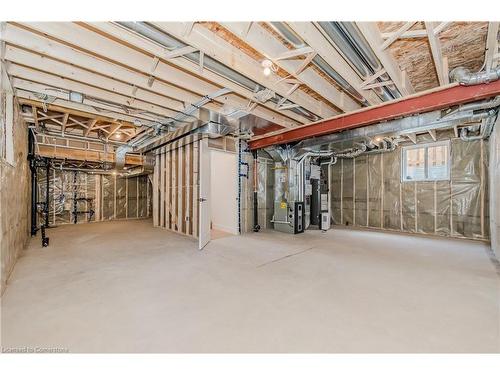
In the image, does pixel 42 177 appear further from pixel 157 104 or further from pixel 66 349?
pixel 66 349

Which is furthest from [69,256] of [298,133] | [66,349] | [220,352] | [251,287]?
[298,133]

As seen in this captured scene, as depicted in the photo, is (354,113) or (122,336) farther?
(354,113)

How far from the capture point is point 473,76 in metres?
2.43

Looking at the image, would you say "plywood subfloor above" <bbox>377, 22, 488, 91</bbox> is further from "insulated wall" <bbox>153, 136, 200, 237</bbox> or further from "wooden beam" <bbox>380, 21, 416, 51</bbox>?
"insulated wall" <bbox>153, 136, 200, 237</bbox>

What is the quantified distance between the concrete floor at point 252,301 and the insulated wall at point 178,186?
1556mm

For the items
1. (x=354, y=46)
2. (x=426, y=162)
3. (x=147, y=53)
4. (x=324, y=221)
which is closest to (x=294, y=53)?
(x=354, y=46)

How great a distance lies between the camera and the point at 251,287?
2445 millimetres

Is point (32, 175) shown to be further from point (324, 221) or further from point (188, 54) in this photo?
point (324, 221)

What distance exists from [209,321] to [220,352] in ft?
1.16

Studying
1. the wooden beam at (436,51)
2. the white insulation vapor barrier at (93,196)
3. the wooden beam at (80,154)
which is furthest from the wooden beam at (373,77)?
the white insulation vapor barrier at (93,196)

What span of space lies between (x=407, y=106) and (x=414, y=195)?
3955 mm

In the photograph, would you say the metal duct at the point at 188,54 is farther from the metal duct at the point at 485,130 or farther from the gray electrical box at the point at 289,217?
the metal duct at the point at 485,130

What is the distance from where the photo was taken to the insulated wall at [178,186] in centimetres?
521
